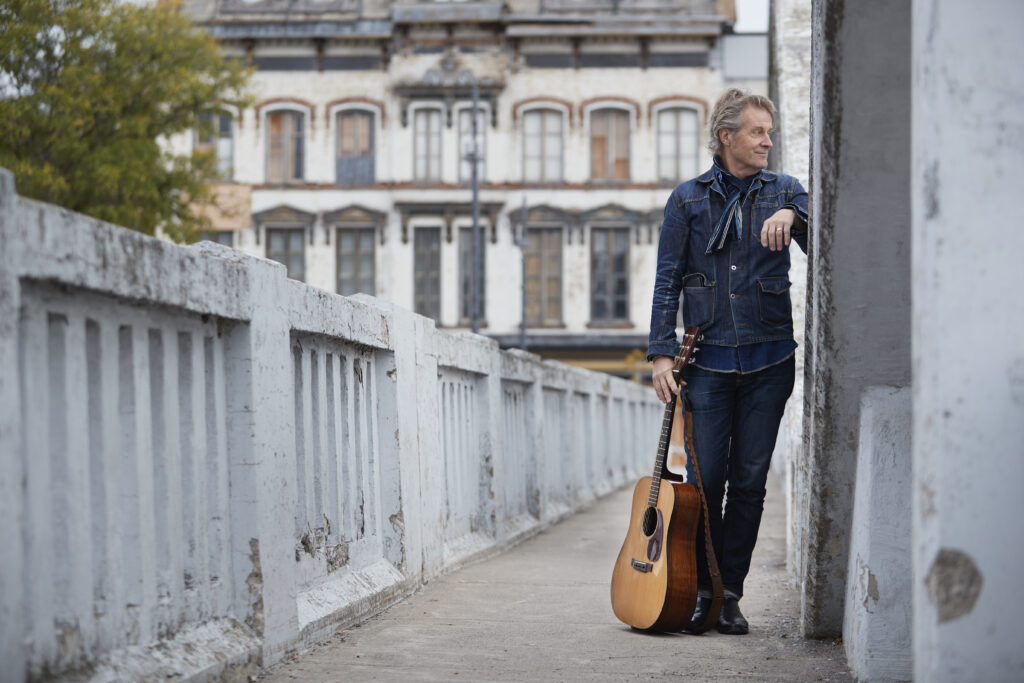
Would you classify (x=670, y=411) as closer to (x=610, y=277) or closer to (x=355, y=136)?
(x=610, y=277)

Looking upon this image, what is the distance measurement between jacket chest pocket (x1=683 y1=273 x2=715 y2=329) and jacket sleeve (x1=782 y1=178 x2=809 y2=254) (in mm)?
355

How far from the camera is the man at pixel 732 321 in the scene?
478cm

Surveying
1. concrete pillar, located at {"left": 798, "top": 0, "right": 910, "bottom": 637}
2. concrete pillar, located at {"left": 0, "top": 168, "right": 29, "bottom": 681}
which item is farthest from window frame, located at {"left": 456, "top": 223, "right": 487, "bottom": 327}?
concrete pillar, located at {"left": 0, "top": 168, "right": 29, "bottom": 681}

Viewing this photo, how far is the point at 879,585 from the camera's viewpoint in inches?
141

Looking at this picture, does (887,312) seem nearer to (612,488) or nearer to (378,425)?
(378,425)

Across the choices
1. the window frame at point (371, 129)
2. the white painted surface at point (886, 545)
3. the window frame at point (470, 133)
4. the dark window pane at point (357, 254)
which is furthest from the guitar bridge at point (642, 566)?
the window frame at point (371, 129)

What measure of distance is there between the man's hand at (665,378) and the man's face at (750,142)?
2.40 ft

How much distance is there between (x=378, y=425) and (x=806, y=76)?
491 cm

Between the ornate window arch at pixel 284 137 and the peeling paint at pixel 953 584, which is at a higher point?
the ornate window arch at pixel 284 137

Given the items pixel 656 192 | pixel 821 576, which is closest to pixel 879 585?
pixel 821 576

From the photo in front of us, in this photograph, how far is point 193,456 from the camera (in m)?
3.50

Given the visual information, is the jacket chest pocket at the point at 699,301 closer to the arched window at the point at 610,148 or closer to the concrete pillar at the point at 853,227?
the concrete pillar at the point at 853,227

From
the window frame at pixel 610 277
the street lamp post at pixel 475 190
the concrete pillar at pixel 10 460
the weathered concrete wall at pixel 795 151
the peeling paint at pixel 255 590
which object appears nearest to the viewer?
the concrete pillar at pixel 10 460

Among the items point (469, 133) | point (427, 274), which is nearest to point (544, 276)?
point (427, 274)
